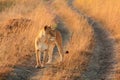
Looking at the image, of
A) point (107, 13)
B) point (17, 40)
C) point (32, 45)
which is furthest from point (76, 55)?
point (107, 13)

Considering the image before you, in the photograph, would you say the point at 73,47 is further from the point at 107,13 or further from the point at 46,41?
the point at 107,13

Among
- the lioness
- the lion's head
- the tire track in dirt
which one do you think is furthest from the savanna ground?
the lion's head

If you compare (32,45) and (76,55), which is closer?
(76,55)

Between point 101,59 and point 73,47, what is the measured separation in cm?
106

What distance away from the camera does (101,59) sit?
34.8ft

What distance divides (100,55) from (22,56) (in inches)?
87.6

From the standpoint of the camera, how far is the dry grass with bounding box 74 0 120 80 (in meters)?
13.5

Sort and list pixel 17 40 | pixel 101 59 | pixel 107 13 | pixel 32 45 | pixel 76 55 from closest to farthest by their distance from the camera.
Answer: pixel 76 55 < pixel 101 59 < pixel 32 45 < pixel 17 40 < pixel 107 13

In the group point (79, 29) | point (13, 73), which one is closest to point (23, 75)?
point (13, 73)

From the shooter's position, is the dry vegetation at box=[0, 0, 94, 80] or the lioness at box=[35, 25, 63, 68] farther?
the lioness at box=[35, 25, 63, 68]

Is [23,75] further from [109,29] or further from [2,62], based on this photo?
[109,29]

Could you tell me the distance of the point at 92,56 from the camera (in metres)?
10.8

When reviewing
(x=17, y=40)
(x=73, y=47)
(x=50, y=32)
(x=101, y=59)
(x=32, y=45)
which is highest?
(x=50, y=32)

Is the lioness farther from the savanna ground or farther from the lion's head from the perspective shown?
the savanna ground
